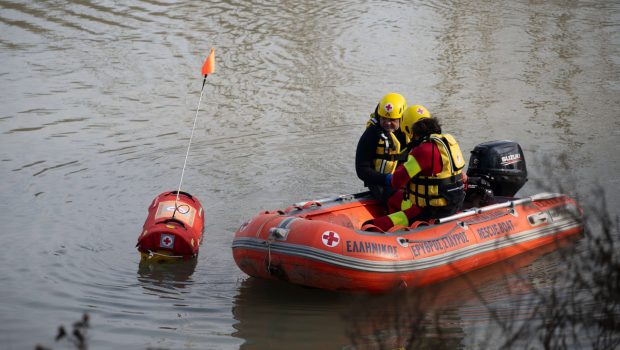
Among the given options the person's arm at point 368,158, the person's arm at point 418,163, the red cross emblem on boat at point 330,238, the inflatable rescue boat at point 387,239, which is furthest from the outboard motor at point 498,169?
the red cross emblem on boat at point 330,238

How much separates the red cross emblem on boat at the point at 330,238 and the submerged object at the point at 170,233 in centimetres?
140

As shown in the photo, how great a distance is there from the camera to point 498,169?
26.0 ft

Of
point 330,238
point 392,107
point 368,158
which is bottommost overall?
point 330,238

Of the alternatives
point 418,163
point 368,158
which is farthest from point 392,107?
point 418,163

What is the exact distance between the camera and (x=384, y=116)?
757 cm

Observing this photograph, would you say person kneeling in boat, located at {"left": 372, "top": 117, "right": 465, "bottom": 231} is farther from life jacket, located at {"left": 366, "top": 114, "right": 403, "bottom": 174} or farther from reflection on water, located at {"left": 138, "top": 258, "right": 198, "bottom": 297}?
reflection on water, located at {"left": 138, "top": 258, "right": 198, "bottom": 297}

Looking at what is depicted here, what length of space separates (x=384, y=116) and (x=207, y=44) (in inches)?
334

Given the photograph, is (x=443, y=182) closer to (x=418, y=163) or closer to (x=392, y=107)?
(x=418, y=163)

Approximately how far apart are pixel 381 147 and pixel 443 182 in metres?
0.85

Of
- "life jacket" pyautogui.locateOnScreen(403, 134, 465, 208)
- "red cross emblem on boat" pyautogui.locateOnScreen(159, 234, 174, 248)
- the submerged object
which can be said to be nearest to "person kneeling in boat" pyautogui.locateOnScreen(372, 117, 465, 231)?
"life jacket" pyautogui.locateOnScreen(403, 134, 465, 208)

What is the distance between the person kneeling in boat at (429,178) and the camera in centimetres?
685

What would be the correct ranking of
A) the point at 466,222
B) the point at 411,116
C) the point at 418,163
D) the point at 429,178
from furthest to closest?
the point at 411,116, the point at 466,222, the point at 429,178, the point at 418,163

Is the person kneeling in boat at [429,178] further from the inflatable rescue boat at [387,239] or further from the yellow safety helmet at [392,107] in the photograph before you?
the yellow safety helmet at [392,107]

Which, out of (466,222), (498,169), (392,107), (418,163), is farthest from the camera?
(498,169)
